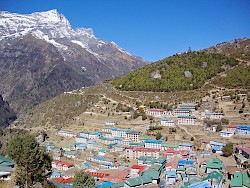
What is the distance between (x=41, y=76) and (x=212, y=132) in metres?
146

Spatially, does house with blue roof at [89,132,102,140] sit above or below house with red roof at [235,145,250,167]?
above

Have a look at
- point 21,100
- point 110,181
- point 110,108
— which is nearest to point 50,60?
point 21,100

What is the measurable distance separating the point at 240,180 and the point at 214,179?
2.56m

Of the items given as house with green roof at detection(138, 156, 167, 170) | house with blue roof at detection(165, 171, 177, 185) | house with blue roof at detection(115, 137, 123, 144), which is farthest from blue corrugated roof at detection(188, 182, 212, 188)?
house with blue roof at detection(115, 137, 123, 144)

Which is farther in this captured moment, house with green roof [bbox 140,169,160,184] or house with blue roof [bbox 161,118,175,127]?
house with blue roof [bbox 161,118,175,127]

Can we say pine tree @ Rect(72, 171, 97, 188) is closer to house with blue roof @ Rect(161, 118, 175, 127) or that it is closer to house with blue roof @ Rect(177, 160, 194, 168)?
house with blue roof @ Rect(177, 160, 194, 168)

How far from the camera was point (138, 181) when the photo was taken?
33.6m

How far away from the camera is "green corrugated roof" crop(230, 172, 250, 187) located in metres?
30.4

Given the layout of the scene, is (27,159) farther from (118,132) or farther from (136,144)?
(118,132)

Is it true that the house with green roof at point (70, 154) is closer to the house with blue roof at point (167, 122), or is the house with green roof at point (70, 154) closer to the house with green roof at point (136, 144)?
the house with green roof at point (136, 144)

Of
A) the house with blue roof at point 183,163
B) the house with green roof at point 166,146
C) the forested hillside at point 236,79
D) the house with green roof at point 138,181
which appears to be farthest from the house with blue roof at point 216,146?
the forested hillside at point 236,79

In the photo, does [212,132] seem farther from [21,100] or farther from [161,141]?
[21,100]

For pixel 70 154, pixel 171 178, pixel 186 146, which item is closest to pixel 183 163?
pixel 171 178

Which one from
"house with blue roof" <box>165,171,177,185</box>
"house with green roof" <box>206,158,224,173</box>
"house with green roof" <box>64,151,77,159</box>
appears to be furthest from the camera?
"house with green roof" <box>64,151,77,159</box>
